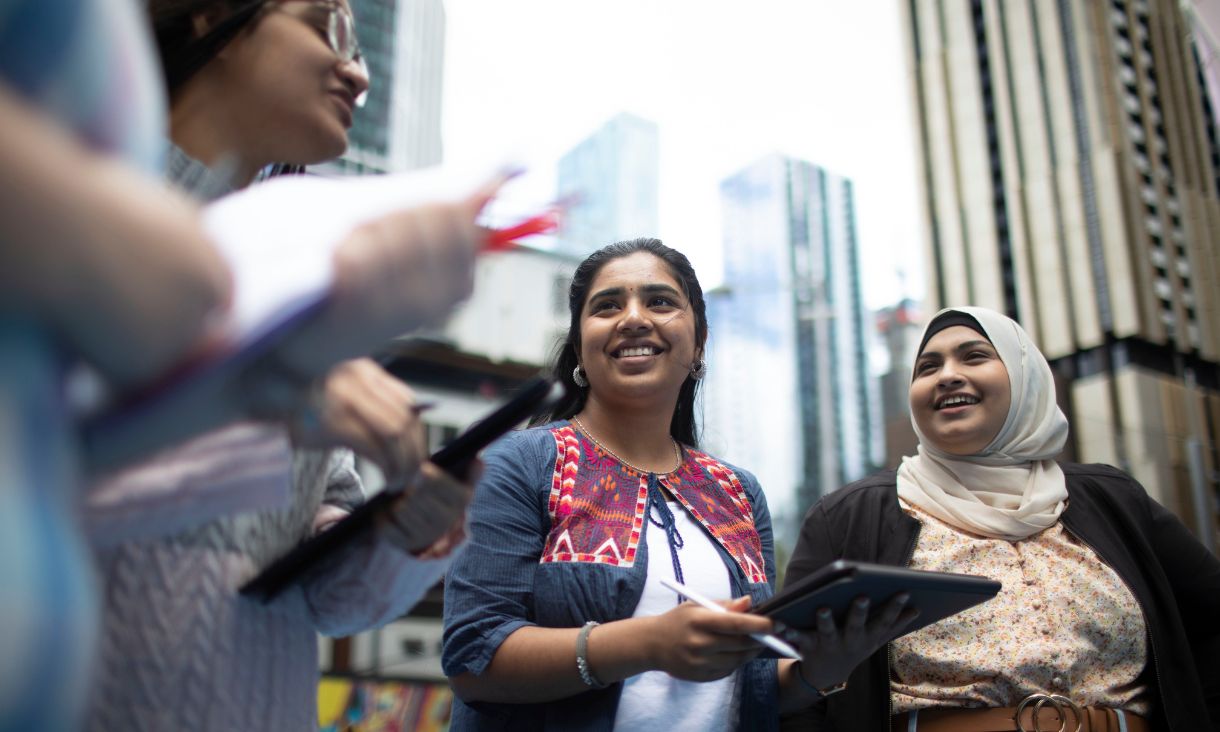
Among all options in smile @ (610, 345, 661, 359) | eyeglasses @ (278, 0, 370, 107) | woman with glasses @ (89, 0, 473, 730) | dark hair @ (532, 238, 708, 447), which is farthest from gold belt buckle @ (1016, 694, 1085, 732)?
eyeglasses @ (278, 0, 370, 107)

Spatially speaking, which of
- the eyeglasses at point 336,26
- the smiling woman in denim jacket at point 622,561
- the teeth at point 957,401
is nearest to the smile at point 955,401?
the teeth at point 957,401

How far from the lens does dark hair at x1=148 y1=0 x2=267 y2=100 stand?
1031mm

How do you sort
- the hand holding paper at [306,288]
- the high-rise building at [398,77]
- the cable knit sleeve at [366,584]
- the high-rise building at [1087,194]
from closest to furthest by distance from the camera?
the hand holding paper at [306,288], the cable knit sleeve at [366,584], the high-rise building at [1087,194], the high-rise building at [398,77]

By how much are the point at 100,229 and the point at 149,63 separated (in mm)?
146

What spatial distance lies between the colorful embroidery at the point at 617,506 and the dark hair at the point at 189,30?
1.14m

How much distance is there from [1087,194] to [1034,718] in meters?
33.8

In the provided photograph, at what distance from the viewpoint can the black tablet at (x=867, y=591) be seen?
1.47 metres

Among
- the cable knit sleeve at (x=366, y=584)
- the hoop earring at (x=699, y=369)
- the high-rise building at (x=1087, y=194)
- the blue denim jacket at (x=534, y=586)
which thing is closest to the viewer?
the cable knit sleeve at (x=366, y=584)

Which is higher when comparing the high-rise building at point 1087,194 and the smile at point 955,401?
the high-rise building at point 1087,194

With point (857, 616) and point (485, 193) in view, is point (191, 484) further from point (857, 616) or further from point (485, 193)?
point (857, 616)

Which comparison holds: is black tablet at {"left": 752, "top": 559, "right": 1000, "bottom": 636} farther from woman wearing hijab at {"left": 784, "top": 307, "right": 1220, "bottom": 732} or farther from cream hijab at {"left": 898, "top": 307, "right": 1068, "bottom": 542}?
cream hijab at {"left": 898, "top": 307, "right": 1068, "bottom": 542}

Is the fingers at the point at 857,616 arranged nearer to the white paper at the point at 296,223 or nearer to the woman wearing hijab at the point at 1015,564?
the woman wearing hijab at the point at 1015,564

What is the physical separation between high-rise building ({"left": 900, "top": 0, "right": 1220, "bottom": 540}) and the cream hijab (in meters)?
28.8

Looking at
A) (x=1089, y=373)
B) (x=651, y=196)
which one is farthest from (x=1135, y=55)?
(x=651, y=196)
